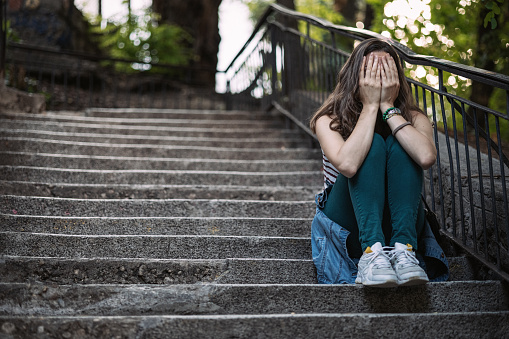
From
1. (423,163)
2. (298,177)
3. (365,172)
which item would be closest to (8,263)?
(365,172)

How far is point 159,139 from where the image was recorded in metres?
4.88

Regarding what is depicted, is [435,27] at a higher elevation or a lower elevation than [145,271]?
higher

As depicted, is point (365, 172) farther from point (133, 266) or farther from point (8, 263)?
point (8, 263)

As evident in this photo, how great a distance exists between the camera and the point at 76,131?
4.97 metres

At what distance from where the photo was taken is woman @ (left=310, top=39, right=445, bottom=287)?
215 centimetres

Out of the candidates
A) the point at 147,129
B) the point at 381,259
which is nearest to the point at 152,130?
the point at 147,129

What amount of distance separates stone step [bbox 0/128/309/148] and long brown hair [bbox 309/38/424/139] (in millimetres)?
2504

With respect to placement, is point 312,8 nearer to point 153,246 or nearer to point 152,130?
point 152,130

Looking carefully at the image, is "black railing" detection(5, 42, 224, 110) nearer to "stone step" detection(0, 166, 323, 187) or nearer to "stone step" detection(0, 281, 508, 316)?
"stone step" detection(0, 166, 323, 187)

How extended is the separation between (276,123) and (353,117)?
10.8 ft

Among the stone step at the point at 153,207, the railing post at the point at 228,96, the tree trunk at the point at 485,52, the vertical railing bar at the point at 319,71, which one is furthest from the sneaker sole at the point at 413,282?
the railing post at the point at 228,96

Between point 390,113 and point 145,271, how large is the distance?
4.15 ft

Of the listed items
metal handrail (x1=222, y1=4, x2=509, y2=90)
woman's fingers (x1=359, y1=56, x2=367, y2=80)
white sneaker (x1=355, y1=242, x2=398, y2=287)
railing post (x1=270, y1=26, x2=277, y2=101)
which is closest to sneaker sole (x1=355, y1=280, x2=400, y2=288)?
white sneaker (x1=355, y1=242, x2=398, y2=287)

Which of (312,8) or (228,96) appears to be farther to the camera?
(312,8)
